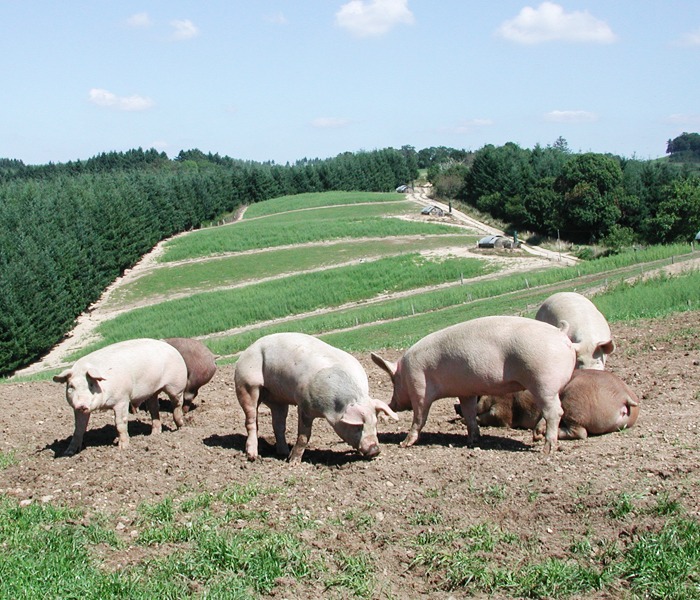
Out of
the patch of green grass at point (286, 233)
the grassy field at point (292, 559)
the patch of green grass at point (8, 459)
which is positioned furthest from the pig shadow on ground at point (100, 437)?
the patch of green grass at point (286, 233)

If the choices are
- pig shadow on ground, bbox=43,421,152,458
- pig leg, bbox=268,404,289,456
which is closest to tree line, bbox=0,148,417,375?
pig shadow on ground, bbox=43,421,152,458

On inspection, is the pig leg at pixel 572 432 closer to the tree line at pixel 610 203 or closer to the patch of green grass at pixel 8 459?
the patch of green grass at pixel 8 459

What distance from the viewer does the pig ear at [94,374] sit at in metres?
11.5

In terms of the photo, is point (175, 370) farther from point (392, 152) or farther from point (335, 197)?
point (392, 152)

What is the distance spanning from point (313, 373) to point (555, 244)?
241 feet

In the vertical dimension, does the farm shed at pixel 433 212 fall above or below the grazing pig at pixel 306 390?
below

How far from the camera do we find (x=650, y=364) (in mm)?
14922

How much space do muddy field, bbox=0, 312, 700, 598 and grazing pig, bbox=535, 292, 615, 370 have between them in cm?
85

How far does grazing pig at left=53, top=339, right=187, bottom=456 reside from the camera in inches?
461

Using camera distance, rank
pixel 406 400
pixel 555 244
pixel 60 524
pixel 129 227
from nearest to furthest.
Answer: pixel 60 524, pixel 406 400, pixel 129 227, pixel 555 244

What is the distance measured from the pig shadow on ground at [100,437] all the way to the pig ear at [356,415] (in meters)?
3.67

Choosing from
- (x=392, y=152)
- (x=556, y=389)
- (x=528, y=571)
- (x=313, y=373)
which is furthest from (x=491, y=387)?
(x=392, y=152)

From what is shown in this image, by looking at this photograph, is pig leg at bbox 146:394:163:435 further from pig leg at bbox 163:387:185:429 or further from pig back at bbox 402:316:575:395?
pig back at bbox 402:316:575:395

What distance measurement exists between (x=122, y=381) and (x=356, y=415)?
409 centimetres
